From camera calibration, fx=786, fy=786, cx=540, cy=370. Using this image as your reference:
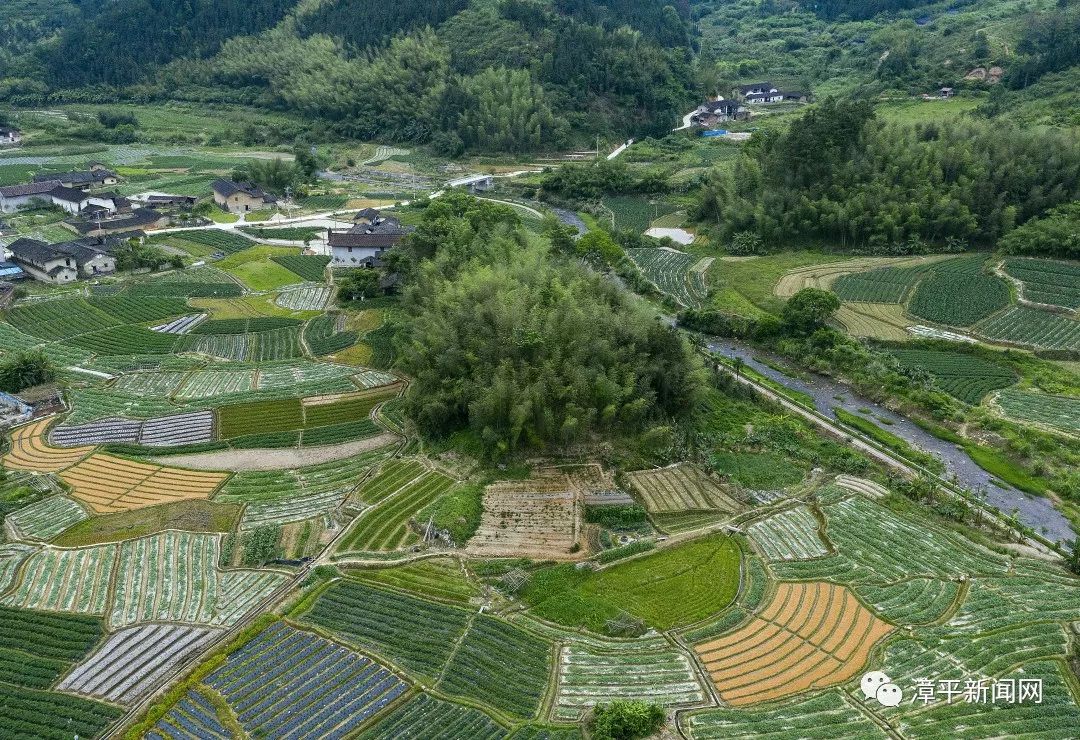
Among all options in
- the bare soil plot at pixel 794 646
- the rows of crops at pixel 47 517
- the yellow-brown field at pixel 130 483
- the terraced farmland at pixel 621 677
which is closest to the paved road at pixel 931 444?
the bare soil plot at pixel 794 646

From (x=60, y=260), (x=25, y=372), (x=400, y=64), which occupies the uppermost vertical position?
(x=400, y=64)

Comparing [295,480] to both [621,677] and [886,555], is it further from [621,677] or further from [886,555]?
[886,555]

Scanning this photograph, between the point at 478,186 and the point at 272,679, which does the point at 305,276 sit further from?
the point at 272,679

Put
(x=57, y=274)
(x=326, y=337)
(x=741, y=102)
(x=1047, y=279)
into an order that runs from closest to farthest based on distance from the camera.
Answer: (x=326, y=337), (x=1047, y=279), (x=57, y=274), (x=741, y=102)

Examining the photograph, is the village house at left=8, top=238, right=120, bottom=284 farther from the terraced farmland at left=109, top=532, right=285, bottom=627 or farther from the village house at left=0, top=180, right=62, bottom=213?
the terraced farmland at left=109, top=532, right=285, bottom=627

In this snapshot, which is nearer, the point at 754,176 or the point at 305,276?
the point at 305,276

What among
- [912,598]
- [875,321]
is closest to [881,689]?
[912,598]

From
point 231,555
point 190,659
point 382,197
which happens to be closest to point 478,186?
point 382,197
